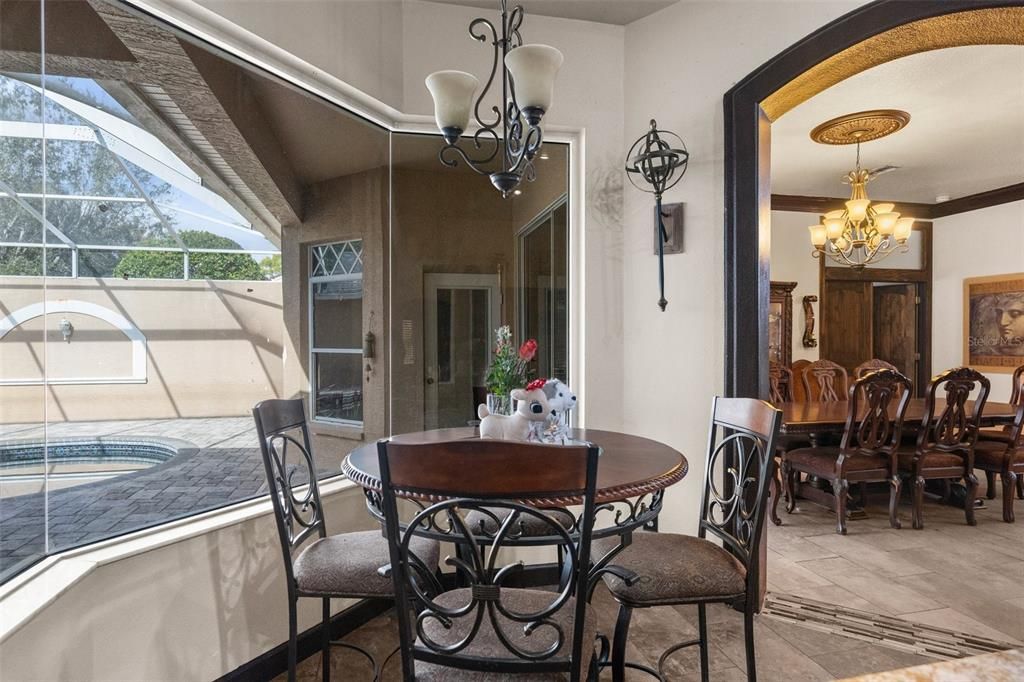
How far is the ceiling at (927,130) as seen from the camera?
3.35 meters

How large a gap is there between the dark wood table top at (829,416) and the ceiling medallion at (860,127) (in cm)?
207

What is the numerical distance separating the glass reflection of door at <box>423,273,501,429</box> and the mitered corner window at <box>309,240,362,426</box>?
36 centimetres

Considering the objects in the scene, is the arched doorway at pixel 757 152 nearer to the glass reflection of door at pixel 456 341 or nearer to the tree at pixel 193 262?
the glass reflection of door at pixel 456 341

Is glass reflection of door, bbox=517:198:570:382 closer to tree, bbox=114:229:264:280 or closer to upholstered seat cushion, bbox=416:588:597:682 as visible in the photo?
tree, bbox=114:229:264:280

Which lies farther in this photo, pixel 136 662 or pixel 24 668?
pixel 136 662

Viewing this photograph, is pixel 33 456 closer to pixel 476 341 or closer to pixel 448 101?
pixel 448 101

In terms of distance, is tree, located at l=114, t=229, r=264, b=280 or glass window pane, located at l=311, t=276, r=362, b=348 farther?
glass window pane, located at l=311, t=276, r=362, b=348

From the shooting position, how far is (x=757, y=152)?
2.45m

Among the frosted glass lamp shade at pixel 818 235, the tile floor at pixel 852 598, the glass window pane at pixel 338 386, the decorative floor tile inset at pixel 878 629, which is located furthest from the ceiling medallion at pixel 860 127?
the glass window pane at pixel 338 386

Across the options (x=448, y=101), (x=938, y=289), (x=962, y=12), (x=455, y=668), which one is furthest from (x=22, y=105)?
(x=938, y=289)

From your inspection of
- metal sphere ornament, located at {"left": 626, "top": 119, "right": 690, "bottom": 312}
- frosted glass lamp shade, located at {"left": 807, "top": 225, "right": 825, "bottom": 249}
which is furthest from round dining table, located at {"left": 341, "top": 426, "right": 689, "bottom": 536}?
frosted glass lamp shade, located at {"left": 807, "top": 225, "right": 825, "bottom": 249}

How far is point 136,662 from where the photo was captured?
1622 millimetres

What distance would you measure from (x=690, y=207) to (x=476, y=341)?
1255 millimetres

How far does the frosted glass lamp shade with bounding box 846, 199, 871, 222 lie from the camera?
4.71 meters
